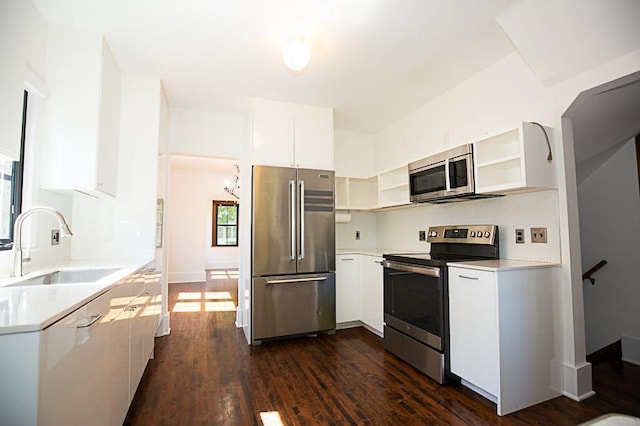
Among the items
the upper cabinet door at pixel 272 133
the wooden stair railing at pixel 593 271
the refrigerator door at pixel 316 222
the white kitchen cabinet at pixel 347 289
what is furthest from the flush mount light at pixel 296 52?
the wooden stair railing at pixel 593 271

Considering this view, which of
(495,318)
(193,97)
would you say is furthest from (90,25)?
(495,318)

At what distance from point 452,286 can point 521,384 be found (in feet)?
2.37

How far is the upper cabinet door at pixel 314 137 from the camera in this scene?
352 centimetres

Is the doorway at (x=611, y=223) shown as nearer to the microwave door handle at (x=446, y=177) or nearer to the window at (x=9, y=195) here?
the microwave door handle at (x=446, y=177)

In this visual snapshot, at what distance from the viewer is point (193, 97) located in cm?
346

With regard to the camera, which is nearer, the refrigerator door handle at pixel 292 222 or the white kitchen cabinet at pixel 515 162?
the white kitchen cabinet at pixel 515 162

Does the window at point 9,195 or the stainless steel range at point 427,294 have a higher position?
the window at point 9,195

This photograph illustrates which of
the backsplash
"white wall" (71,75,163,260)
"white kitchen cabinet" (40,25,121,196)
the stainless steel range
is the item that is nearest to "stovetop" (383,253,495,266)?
the stainless steel range

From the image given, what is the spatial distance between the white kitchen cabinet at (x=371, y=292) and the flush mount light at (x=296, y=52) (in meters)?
2.06

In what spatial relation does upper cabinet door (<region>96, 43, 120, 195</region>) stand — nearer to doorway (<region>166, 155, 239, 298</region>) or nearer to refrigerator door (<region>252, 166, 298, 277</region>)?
refrigerator door (<region>252, 166, 298, 277</region>)

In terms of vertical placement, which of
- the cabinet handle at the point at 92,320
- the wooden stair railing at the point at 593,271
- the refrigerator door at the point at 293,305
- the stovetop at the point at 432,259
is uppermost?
the stovetop at the point at 432,259

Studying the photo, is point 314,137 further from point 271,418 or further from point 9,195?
point 271,418

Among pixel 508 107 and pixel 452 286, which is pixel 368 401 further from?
pixel 508 107

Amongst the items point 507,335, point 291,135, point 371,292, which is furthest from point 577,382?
point 291,135
